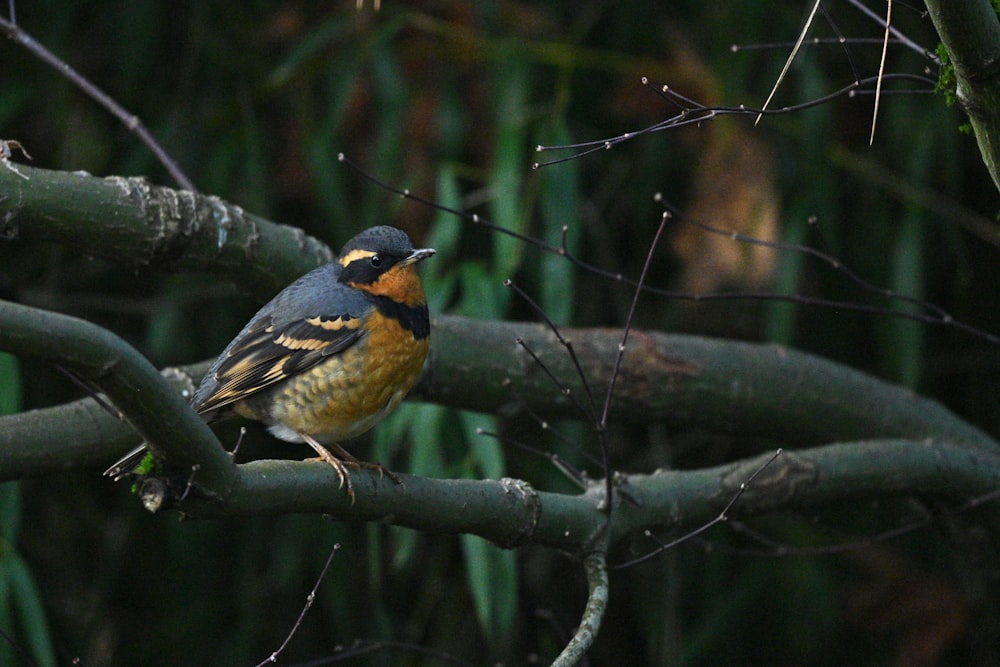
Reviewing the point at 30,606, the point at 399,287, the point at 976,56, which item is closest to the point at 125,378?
the point at 976,56

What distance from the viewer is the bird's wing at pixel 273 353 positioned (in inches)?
122

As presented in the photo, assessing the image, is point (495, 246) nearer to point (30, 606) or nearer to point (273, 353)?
point (273, 353)

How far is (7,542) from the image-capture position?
12.8ft

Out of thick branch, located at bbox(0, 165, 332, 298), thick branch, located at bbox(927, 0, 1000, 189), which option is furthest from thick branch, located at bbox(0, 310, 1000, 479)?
thick branch, located at bbox(927, 0, 1000, 189)

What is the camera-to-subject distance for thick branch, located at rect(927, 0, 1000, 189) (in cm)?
191

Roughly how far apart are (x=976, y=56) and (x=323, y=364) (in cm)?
180

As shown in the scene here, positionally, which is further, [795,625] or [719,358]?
[795,625]

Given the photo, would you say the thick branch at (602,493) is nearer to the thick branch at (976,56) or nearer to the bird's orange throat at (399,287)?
the bird's orange throat at (399,287)

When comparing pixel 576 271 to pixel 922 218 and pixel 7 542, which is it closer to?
pixel 922 218

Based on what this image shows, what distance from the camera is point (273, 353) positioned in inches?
126

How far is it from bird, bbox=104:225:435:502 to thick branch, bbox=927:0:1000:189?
1578 mm

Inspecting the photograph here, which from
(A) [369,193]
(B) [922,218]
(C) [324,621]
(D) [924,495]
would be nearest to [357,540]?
(C) [324,621]

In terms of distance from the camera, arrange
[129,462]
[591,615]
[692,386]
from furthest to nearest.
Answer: [692,386] → [129,462] → [591,615]

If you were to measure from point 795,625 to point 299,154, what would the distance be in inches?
119
